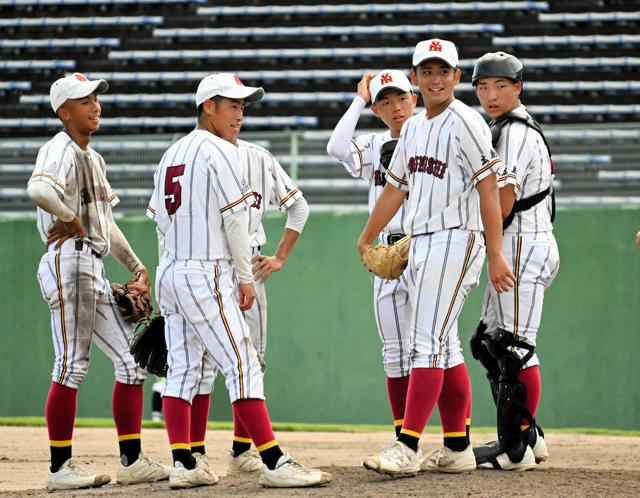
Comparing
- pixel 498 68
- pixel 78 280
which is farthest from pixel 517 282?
pixel 78 280

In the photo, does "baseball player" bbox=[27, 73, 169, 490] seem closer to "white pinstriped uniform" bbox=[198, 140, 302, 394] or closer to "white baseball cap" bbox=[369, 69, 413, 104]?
"white pinstriped uniform" bbox=[198, 140, 302, 394]

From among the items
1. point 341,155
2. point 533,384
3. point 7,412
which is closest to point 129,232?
point 7,412

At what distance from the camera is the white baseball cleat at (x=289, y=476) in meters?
4.32

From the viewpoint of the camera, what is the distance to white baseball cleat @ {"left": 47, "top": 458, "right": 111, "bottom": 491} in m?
4.88

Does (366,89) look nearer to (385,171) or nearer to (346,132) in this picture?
(346,132)

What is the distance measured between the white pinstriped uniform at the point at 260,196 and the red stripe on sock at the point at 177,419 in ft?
2.19

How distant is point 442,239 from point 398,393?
3.54 feet

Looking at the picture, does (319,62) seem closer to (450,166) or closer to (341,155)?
(341,155)

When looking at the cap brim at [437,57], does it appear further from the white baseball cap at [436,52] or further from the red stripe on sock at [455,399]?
the red stripe on sock at [455,399]

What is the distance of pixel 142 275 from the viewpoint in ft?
17.4

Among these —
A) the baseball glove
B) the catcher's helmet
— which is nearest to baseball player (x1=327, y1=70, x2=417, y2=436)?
the baseball glove

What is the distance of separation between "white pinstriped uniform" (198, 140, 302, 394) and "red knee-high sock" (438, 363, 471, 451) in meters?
1.13

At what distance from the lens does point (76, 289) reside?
4973 millimetres

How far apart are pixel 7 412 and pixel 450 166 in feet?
21.1
